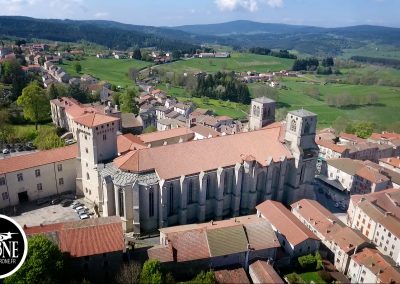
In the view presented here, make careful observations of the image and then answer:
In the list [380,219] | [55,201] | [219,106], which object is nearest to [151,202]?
[55,201]

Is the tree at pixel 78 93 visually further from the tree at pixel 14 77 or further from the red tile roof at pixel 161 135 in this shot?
the red tile roof at pixel 161 135

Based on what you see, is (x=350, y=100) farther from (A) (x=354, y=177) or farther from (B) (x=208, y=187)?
(B) (x=208, y=187)

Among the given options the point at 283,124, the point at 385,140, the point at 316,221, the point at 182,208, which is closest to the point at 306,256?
the point at 316,221

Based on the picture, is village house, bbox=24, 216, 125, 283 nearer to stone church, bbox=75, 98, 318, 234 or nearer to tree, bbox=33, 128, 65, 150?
stone church, bbox=75, 98, 318, 234

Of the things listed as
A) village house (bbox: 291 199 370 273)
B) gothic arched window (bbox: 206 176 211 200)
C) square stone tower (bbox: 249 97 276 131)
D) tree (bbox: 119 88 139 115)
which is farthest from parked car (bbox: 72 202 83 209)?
tree (bbox: 119 88 139 115)

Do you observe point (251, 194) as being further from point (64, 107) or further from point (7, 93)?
point (7, 93)

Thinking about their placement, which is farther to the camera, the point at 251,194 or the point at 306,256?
the point at 251,194

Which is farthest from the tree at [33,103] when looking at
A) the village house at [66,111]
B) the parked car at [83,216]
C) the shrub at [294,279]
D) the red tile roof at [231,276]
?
the shrub at [294,279]

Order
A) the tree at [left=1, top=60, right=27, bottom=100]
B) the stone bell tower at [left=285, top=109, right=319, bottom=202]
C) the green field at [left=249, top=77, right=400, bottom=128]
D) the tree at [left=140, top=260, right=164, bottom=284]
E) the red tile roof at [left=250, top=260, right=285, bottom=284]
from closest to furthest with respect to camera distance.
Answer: the tree at [left=140, top=260, right=164, bottom=284] → the red tile roof at [left=250, top=260, right=285, bottom=284] → the stone bell tower at [left=285, top=109, right=319, bottom=202] → the tree at [left=1, top=60, right=27, bottom=100] → the green field at [left=249, top=77, right=400, bottom=128]
